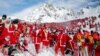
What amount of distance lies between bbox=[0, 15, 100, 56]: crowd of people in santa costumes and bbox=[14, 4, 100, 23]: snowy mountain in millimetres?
148

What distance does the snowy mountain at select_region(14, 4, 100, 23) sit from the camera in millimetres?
7382

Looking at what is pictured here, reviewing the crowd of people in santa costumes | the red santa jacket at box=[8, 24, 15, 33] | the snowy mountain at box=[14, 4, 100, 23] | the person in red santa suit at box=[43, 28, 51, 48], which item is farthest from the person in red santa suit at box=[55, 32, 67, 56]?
the red santa jacket at box=[8, 24, 15, 33]

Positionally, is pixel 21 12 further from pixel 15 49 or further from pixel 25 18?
pixel 15 49

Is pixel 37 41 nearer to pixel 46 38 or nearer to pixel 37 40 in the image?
pixel 37 40

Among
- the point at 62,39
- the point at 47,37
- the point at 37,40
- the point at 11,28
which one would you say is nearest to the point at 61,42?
the point at 62,39

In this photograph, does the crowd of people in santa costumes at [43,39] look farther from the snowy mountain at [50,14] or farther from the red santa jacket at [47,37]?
the snowy mountain at [50,14]

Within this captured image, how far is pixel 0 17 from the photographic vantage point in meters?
7.16

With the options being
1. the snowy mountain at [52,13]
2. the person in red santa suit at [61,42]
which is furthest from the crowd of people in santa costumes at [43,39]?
the snowy mountain at [52,13]

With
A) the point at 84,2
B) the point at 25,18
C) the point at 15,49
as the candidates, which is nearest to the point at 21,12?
the point at 25,18

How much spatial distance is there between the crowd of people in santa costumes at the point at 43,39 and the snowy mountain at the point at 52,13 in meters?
0.15

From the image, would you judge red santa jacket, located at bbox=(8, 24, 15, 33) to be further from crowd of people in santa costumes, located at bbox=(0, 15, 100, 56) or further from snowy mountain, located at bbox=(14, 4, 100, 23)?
snowy mountain, located at bbox=(14, 4, 100, 23)

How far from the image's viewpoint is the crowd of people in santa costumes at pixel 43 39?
7223 mm

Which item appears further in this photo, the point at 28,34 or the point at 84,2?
the point at 84,2

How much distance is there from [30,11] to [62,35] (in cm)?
86
